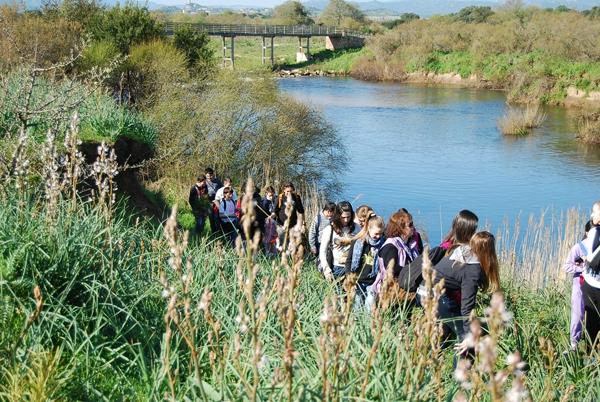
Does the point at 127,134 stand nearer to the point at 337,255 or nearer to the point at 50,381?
the point at 337,255

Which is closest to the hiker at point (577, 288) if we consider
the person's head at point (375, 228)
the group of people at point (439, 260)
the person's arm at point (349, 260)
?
the group of people at point (439, 260)

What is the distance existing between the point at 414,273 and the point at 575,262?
1619 millimetres

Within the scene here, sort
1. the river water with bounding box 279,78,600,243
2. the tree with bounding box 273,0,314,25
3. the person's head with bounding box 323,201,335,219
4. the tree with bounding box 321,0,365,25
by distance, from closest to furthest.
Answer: the person's head with bounding box 323,201,335,219, the river water with bounding box 279,78,600,243, the tree with bounding box 273,0,314,25, the tree with bounding box 321,0,365,25

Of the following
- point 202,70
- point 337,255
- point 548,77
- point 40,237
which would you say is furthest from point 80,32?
point 548,77

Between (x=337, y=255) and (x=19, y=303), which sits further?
(x=337, y=255)

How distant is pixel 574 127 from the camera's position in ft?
109

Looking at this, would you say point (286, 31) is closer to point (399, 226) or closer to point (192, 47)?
point (192, 47)

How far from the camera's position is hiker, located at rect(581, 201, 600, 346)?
223 inches

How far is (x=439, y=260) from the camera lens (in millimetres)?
5242

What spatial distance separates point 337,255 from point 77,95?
601 cm

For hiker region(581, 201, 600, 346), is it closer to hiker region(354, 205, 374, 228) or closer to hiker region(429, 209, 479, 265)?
hiker region(429, 209, 479, 265)

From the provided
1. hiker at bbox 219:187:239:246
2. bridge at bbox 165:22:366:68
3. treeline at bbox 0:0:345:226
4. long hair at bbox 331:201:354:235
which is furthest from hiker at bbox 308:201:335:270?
bridge at bbox 165:22:366:68

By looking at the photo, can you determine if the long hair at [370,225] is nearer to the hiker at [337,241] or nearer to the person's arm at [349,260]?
the person's arm at [349,260]

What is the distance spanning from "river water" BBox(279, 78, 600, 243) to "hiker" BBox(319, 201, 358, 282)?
6.79 m
